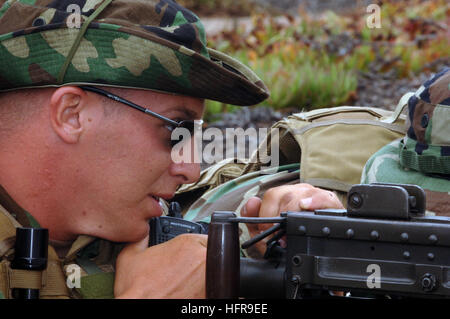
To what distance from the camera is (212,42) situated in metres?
8.41

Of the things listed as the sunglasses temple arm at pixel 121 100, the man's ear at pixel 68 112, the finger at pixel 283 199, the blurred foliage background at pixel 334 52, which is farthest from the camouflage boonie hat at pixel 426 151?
the blurred foliage background at pixel 334 52

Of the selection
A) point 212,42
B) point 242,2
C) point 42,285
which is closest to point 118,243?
point 42,285

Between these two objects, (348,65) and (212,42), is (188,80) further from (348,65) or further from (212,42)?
(212,42)

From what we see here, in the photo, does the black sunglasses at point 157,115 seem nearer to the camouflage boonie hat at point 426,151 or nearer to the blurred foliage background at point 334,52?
the camouflage boonie hat at point 426,151

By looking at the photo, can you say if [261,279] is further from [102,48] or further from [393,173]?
[393,173]

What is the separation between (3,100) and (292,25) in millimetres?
7533

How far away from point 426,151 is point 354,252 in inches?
48.7

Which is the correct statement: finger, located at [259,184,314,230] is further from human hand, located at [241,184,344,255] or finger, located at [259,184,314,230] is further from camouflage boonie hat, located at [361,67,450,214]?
camouflage boonie hat, located at [361,67,450,214]

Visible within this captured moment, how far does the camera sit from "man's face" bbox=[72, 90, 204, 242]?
1.81 m

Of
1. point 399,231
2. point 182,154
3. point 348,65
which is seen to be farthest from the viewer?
point 348,65

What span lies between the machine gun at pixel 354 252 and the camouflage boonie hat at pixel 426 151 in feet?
3.69

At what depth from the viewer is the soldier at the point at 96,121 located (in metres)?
1.78

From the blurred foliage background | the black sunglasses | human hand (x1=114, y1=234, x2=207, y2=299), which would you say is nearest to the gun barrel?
human hand (x1=114, y1=234, x2=207, y2=299)

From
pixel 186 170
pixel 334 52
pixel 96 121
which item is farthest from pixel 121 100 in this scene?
pixel 334 52
